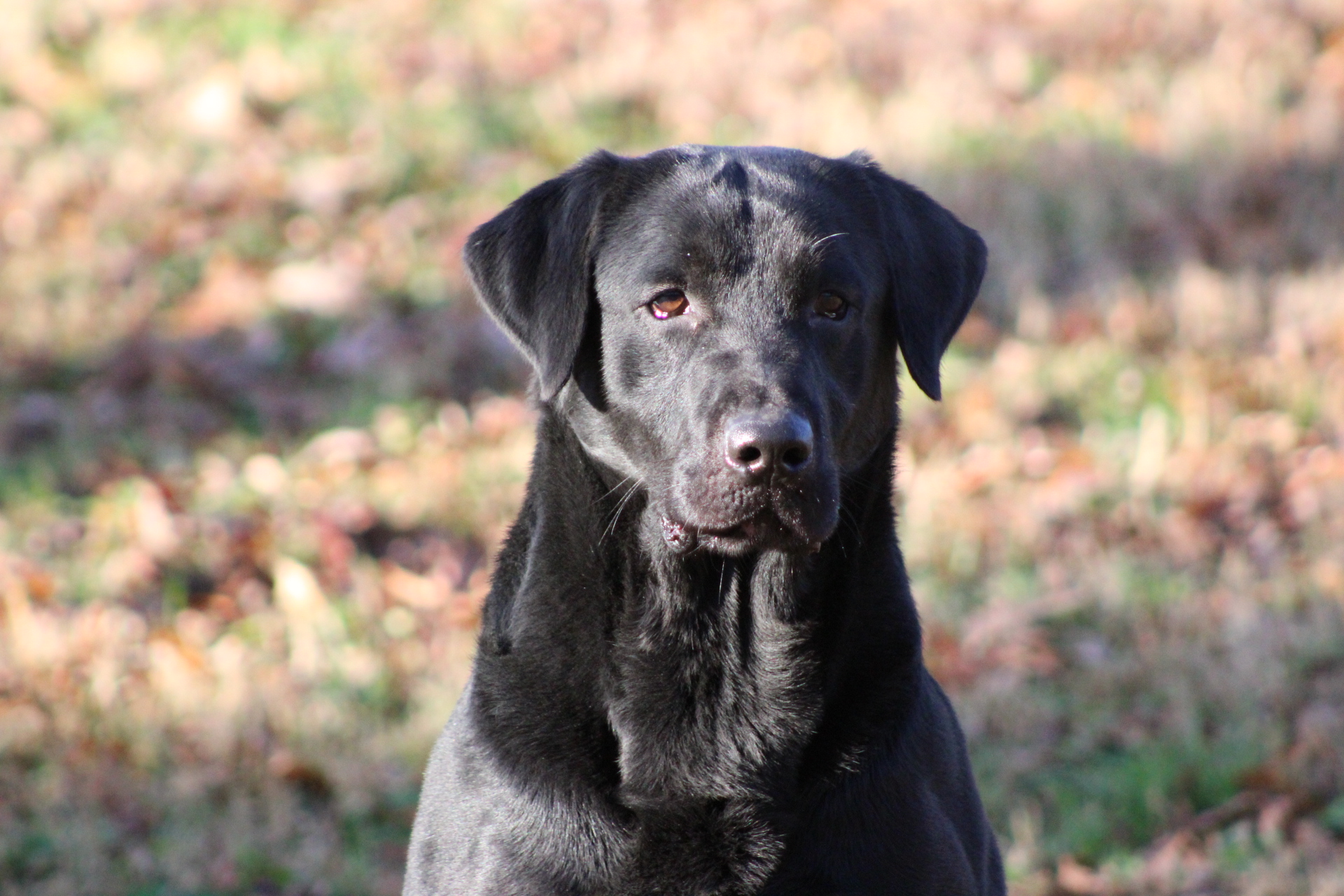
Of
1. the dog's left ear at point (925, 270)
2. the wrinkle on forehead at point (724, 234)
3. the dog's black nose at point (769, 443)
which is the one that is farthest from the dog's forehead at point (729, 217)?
the dog's black nose at point (769, 443)

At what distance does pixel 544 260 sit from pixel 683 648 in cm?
88

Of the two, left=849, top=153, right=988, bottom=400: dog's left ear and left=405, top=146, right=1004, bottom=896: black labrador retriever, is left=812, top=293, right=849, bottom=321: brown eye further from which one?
left=849, top=153, right=988, bottom=400: dog's left ear

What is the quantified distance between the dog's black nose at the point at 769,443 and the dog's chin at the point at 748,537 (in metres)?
0.11

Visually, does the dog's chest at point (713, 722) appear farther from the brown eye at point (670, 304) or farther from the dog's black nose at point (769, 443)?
the brown eye at point (670, 304)

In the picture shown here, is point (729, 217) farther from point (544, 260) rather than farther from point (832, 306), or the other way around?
point (544, 260)

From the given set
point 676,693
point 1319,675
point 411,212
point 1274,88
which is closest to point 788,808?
point 676,693

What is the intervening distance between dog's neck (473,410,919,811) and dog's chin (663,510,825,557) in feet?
0.25

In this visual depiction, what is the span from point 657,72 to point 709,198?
8784mm

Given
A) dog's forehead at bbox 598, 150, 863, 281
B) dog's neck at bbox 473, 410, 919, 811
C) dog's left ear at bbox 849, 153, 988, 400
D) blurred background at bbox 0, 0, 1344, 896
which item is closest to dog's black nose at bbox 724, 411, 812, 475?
dog's neck at bbox 473, 410, 919, 811

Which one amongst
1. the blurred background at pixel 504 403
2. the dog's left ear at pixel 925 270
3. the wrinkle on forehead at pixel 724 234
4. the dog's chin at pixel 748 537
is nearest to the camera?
the dog's chin at pixel 748 537

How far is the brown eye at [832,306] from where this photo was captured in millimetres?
3031

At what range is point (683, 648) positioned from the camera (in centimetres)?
303

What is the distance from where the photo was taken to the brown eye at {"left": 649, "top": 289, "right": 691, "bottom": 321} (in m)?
3.02

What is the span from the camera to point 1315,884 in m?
4.05
